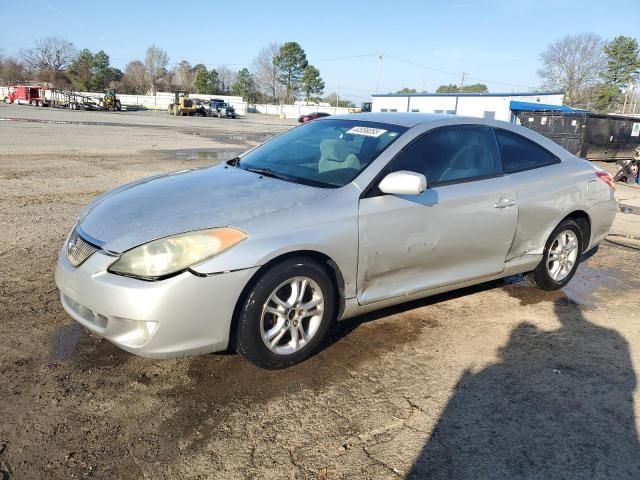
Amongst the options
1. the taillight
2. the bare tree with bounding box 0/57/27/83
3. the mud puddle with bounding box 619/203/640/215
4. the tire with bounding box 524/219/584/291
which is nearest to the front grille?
the tire with bounding box 524/219/584/291

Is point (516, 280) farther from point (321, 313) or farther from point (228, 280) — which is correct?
point (228, 280)

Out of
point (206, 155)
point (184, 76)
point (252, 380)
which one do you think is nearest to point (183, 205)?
point (252, 380)

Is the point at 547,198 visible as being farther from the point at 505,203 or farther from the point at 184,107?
the point at 184,107

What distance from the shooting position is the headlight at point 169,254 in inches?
109

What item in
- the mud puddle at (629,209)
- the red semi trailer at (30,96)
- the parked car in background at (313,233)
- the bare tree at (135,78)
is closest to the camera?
the parked car in background at (313,233)

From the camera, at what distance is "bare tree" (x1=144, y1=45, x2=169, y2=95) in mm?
106875

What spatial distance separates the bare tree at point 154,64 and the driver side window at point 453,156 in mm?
110677

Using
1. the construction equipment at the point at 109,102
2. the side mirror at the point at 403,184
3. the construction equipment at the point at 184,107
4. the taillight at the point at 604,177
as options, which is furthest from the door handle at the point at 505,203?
the construction equipment at the point at 109,102

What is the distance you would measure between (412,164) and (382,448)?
201 centimetres

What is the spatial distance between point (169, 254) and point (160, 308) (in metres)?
0.29

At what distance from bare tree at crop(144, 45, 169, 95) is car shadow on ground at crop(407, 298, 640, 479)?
112 metres

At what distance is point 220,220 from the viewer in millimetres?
2963

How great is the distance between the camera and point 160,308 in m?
2.72

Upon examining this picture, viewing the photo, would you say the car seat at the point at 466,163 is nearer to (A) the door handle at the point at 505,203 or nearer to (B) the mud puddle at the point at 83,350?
(A) the door handle at the point at 505,203
